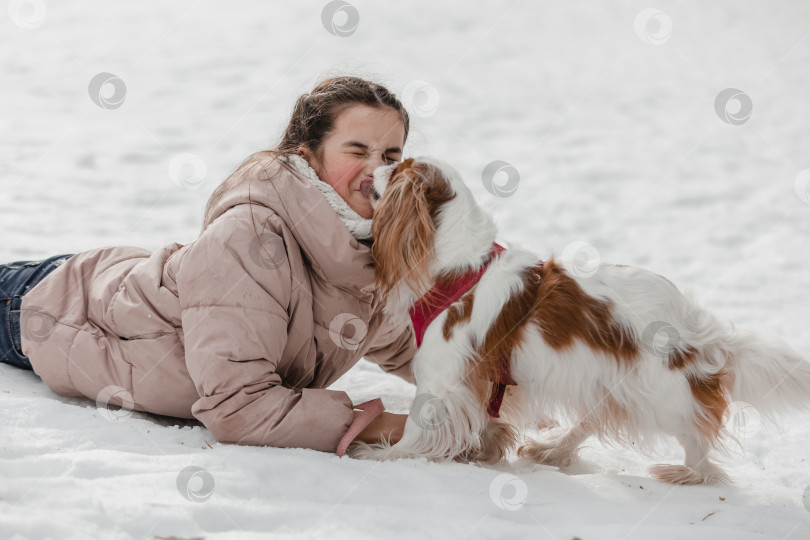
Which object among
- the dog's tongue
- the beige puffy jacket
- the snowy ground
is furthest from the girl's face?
the snowy ground

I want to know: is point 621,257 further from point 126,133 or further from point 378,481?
point 126,133

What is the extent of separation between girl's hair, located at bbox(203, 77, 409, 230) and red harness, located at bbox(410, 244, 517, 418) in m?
0.78

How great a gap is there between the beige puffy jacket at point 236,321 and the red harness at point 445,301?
0.93 ft

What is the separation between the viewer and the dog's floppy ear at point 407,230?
106 inches

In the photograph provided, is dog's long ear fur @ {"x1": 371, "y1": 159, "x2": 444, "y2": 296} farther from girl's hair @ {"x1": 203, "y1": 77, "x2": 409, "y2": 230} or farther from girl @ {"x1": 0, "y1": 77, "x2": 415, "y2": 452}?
girl's hair @ {"x1": 203, "y1": 77, "x2": 409, "y2": 230}

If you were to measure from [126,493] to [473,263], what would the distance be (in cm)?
128

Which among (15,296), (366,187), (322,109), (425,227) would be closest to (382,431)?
(425,227)

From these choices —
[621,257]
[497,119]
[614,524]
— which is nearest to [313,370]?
[614,524]

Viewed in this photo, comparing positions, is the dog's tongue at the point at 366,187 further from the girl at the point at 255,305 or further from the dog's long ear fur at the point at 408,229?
the dog's long ear fur at the point at 408,229

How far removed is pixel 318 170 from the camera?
3.12m

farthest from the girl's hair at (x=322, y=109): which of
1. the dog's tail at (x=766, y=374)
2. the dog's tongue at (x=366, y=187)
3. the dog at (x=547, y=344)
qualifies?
the dog's tail at (x=766, y=374)

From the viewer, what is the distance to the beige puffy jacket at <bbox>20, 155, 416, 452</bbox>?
2.66 metres

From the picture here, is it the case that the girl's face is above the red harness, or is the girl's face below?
above

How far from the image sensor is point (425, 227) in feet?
8.82
